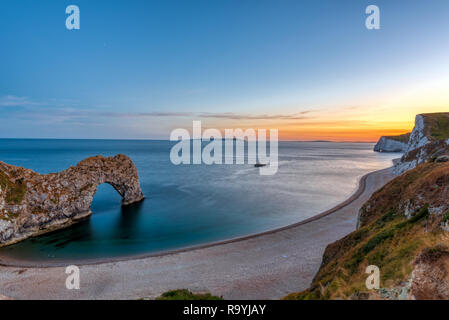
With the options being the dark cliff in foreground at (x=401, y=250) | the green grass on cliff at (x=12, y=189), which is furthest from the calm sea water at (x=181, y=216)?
the dark cliff in foreground at (x=401, y=250)

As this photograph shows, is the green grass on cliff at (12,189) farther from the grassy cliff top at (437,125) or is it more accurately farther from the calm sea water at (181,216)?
the grassy cliff top at (437,125)

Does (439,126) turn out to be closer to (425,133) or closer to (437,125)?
(437,125)

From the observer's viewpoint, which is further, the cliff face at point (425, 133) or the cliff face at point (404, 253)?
the cliff face at point (425, 133)

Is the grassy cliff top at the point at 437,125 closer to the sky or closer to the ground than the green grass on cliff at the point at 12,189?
closer to the sky

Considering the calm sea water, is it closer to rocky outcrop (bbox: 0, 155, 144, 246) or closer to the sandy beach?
rocky outcrop (bbox: 0, 155, 144, 246)

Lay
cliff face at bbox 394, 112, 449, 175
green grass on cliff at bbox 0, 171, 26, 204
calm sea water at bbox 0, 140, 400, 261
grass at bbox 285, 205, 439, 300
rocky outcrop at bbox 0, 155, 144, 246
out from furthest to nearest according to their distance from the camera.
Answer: cliff face at bbox 394, 112, 449, 175
green grass on cliff at bbox 0, 171, 26, 204
rocky outcrop at bbox 0, 155, 144, 246
calm sea water at bbox 0, 140, 400, 261
grass at bbox 285, 205, 439, 300

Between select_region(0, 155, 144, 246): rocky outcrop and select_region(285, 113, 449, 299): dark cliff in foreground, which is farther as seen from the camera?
select_region(0, 155, 144, 246): rocky outcrop

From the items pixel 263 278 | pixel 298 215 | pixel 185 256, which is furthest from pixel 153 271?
pixel 298 215

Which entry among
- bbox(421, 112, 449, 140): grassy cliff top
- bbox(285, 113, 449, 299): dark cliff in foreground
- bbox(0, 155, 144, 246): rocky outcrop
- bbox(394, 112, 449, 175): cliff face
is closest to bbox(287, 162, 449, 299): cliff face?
bbox(285, 113, 449, 299): dark cliff in foreground

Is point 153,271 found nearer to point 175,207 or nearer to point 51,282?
point 51,282
